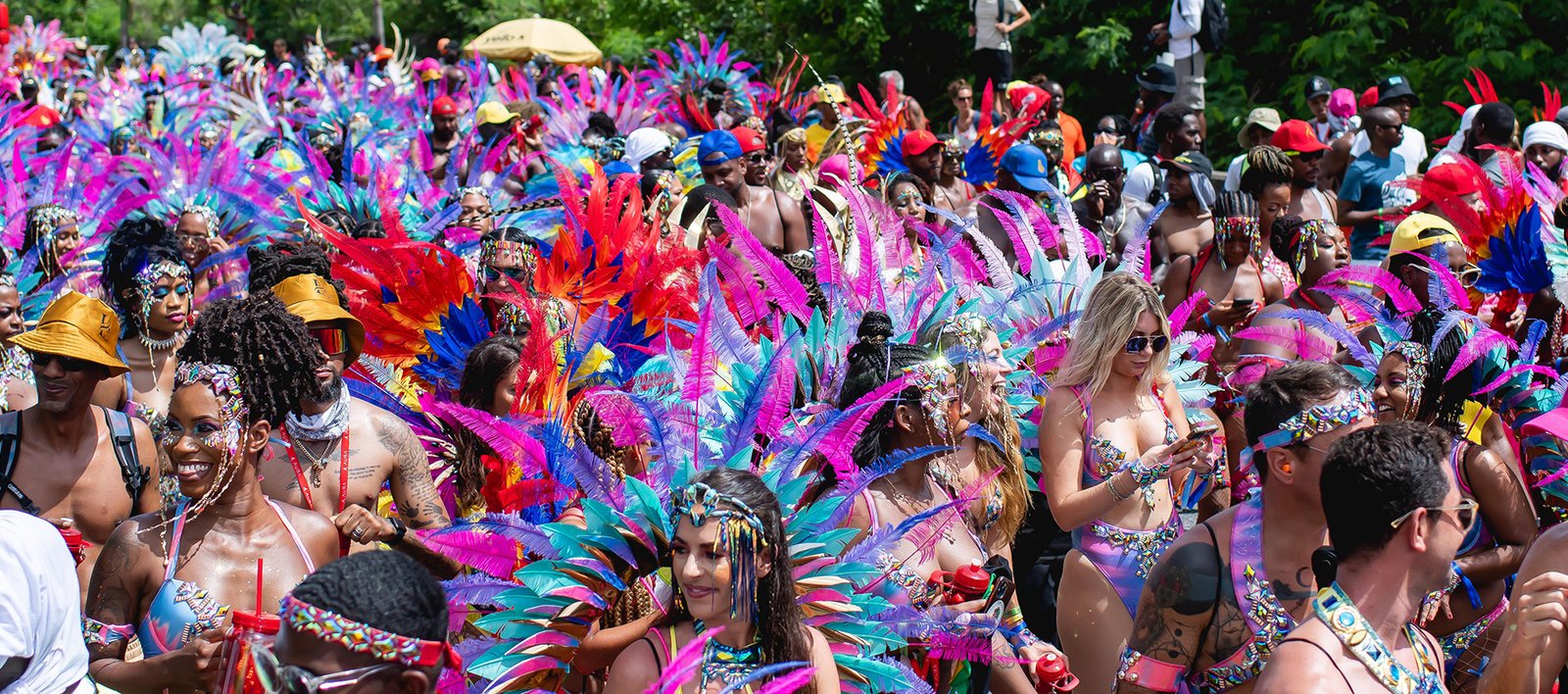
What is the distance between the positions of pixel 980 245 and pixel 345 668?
4265 mm

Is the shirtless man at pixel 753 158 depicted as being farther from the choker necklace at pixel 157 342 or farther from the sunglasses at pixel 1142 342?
the sunglasses at pixel 1142 342

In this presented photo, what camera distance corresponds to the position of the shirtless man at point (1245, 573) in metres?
3.16

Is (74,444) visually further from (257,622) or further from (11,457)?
(257,622)

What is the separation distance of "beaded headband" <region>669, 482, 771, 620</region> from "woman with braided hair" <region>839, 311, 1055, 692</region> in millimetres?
625

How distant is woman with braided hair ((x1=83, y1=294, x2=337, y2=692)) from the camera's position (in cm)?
325

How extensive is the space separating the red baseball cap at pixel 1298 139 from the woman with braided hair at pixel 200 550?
6.23 meters

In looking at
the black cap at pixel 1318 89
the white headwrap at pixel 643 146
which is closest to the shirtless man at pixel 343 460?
the white headwrap at pixel 643 146

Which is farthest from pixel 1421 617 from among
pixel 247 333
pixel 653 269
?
pixel 653 269

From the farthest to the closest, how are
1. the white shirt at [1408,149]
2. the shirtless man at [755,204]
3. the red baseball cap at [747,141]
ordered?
the white shirt at [1408,149] → the red baseball cap at [747,141] → the shirtless man at [755,204]

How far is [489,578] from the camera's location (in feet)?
11.6

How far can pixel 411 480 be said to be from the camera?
15.0 ft

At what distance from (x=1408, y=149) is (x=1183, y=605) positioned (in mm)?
7228

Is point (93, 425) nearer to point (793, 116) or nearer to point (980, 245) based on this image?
point (980, 245)

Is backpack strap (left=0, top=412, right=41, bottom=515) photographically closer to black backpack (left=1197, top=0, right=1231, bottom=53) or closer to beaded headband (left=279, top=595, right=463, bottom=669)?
beaded headband (left=279, top=595, right=463, bottom=669)
